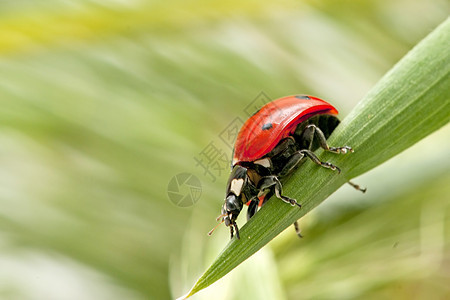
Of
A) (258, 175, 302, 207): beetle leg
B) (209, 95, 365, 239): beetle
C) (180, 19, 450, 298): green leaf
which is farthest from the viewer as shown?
(209, 95, 365, 239): beetle

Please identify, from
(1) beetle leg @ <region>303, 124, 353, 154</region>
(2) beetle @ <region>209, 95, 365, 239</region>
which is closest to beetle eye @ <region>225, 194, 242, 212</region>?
(2) beetle @ <region>209, 95, 365, 239</region>

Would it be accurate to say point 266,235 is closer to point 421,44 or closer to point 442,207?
point 421,44

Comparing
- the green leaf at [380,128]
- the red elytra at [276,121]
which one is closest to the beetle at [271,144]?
the red elytra at [276,121]

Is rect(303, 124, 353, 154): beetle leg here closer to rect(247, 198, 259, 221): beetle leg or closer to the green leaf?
the green leaf

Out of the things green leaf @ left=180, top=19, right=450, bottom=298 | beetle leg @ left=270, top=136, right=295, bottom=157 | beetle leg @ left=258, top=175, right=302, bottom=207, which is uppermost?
beetle leg @ left=270, top=136, right=295, bottom=157

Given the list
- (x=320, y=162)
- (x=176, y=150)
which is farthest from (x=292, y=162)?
(x=176, y=150)

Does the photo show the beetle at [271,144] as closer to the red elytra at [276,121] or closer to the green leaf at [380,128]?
the red elytra at [276,121]
